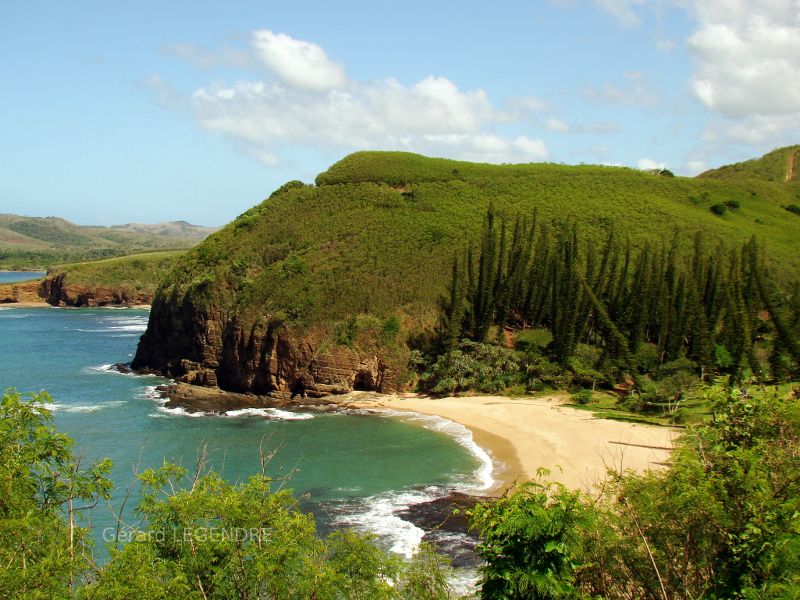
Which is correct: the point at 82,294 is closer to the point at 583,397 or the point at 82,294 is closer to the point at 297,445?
the point at 297,445

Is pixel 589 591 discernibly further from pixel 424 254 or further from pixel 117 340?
pixel 117 340

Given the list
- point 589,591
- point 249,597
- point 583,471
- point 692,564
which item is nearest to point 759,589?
point 692,564

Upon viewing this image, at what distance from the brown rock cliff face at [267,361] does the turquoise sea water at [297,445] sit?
461 cm

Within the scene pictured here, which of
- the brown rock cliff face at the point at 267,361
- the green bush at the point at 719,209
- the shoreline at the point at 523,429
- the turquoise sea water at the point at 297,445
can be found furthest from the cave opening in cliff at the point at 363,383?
the green bush at the point at 719,209

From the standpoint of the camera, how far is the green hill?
179ft

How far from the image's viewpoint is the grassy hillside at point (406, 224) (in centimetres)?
5834

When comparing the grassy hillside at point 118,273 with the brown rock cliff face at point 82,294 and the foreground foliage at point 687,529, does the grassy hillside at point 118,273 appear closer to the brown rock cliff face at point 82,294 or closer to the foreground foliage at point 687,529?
the brown rock cliff face at point 82,294

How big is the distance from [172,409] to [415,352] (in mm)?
20240

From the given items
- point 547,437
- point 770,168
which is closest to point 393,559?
point 547,437

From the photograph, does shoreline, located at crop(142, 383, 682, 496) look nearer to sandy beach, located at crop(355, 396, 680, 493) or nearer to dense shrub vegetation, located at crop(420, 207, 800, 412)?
sandy beach, located at crop(355, 396, 680, 493)

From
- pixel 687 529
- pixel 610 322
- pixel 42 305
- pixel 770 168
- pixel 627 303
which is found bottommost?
pixel 42 305

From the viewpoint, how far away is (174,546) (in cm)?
1178

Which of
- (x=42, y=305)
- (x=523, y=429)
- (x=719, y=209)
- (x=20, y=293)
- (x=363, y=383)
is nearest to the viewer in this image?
(x=523, y=429)

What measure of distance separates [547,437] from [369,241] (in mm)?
33964
